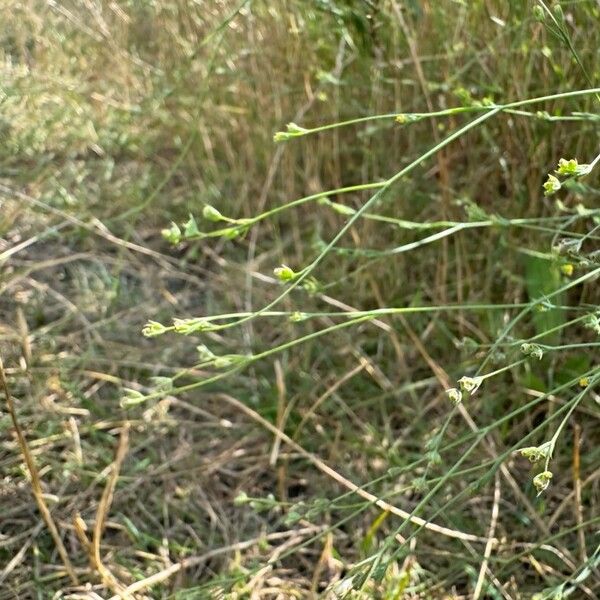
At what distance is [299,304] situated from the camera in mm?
1718

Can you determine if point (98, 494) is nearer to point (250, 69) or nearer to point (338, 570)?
point (338, 570)

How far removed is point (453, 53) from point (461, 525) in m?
0.83

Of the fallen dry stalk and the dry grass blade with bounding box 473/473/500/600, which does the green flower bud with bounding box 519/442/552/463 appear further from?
the fallen dry stalk

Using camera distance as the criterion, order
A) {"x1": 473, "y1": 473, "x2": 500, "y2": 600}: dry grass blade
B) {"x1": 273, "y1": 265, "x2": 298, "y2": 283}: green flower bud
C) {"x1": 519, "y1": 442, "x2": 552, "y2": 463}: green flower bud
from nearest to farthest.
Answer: {"x1": 519, "y1": 442, "x2": 552, "y2": 463}: green flower bud < {"x1": 273, "y1": 265, "x2": 298, "y2": 283}: green flower bud < {"x1": 473, "y1": 473, "x2": 500, "y2": 600}: dry grass blade

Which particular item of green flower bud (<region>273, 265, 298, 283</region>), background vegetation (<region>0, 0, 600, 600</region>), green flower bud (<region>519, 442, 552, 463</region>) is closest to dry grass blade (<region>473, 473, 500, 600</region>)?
background vegetation (<region>0, 0, 600, 600</region>)

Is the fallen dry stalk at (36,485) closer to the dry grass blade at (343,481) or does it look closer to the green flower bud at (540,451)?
the dry grass blade at (343,481)

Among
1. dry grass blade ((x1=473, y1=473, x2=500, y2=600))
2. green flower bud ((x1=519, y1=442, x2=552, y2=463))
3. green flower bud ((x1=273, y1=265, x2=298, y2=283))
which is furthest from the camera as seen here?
dry grass blade ((x1=473, y1=473, x2=500, y2=600))

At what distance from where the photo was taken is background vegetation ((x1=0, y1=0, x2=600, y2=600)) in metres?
1.25

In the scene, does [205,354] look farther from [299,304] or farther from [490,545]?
[299,304]

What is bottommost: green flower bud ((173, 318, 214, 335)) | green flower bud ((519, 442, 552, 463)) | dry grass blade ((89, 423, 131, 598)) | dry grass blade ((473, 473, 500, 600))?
dry grass blade ((473, 473, 500, 600))

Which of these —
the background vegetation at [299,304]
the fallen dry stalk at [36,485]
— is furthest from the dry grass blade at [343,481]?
the fallen dry stalk at [36,485]

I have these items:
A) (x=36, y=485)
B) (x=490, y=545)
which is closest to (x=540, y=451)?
(x=490, y=545)

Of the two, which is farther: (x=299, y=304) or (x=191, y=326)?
(x=299, y=304)

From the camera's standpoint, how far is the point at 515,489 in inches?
52.0
